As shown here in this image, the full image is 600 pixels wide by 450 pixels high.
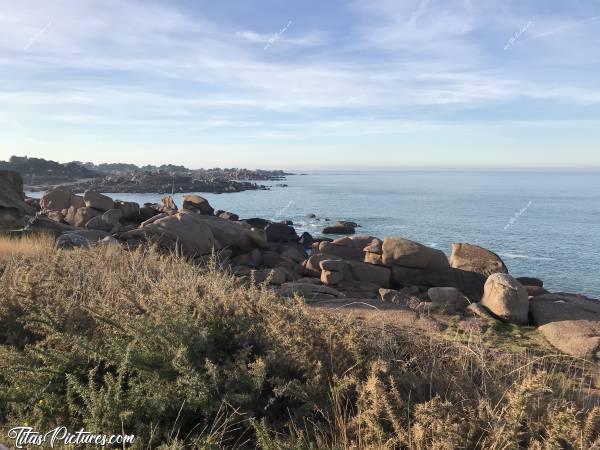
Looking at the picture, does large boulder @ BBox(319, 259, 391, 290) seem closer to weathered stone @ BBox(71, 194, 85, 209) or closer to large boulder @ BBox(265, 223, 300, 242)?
large boulder @ BBox(265, 223, 300, 242)

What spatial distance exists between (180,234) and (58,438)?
47.8ft

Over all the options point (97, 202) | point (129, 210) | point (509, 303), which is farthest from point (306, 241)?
point (509, 303)

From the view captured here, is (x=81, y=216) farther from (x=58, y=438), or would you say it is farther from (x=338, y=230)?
(x=338, y=230)

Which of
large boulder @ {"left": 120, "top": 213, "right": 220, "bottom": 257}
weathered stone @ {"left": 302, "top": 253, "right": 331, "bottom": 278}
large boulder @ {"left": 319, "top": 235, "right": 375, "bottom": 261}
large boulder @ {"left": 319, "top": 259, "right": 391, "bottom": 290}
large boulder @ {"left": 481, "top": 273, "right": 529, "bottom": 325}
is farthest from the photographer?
large boulder @ {"left": 319, "top": 235, "right": 375, "bottom": 261}

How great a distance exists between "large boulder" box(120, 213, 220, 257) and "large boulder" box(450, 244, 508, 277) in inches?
417

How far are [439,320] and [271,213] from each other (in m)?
48.3

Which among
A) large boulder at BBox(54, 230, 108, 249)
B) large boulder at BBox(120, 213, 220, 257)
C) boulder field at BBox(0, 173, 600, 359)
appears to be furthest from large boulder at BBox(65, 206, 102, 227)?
large boulder at BBox(54, 230, 108, 249)

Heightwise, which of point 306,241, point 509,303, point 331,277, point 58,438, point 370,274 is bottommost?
point 306,241

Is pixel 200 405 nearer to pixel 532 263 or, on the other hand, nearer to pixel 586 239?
pixel 532 263

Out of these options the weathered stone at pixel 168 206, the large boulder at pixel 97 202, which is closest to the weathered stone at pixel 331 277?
the large boulder at pixel 97 202

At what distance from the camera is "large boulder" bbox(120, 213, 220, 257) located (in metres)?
17.4

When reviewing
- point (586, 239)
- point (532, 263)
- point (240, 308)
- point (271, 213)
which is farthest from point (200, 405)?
point (271, 213)

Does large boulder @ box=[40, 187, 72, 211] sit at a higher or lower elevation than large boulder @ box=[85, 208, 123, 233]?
higher

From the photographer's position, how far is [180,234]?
59.1ft
